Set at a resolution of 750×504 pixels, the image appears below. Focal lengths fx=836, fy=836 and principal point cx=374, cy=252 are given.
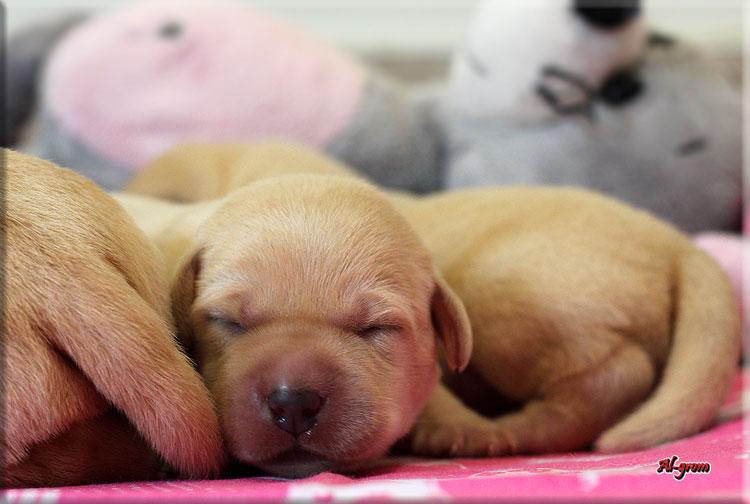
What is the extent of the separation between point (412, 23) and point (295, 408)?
3399mm

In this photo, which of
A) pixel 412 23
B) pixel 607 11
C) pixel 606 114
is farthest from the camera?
pixel 412 23

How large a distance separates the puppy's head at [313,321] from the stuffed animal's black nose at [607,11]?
57.1 inches

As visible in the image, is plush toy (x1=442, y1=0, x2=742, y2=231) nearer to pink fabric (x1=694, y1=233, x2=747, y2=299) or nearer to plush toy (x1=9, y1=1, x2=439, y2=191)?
pink fabric (x1=694, y1=233, x2=747, y2=299)

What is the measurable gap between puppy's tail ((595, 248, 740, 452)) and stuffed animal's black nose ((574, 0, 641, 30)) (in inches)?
41.3

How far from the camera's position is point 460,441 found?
1.58 m

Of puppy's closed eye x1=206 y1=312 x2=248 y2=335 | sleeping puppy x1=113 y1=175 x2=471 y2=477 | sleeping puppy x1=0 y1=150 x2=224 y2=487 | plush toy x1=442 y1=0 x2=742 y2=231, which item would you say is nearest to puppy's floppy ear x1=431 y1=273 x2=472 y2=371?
sleeping puppy x1=113 y1=175 x2=471 y2=477

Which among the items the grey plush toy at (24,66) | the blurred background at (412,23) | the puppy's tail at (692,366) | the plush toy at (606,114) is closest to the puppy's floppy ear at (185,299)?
the puppy's tail at (692,366)

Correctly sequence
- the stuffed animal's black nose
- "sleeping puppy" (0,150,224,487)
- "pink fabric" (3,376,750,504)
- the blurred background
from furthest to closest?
the blurred background < the stuffed animal's black nose < "sleeping puppy" (0,150,224,487) < "pink fabric" (3,376,750,504)

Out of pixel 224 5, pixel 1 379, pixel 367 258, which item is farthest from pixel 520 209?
pixel 224 5

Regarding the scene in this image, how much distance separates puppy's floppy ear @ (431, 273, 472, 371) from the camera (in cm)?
151

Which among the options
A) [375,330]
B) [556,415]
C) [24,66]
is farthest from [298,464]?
[24,66]

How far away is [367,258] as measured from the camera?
1.38 metres

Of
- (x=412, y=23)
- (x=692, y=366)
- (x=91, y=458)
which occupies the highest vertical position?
(x=91, y=458)

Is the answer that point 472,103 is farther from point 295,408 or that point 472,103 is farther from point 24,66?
point 295,408
